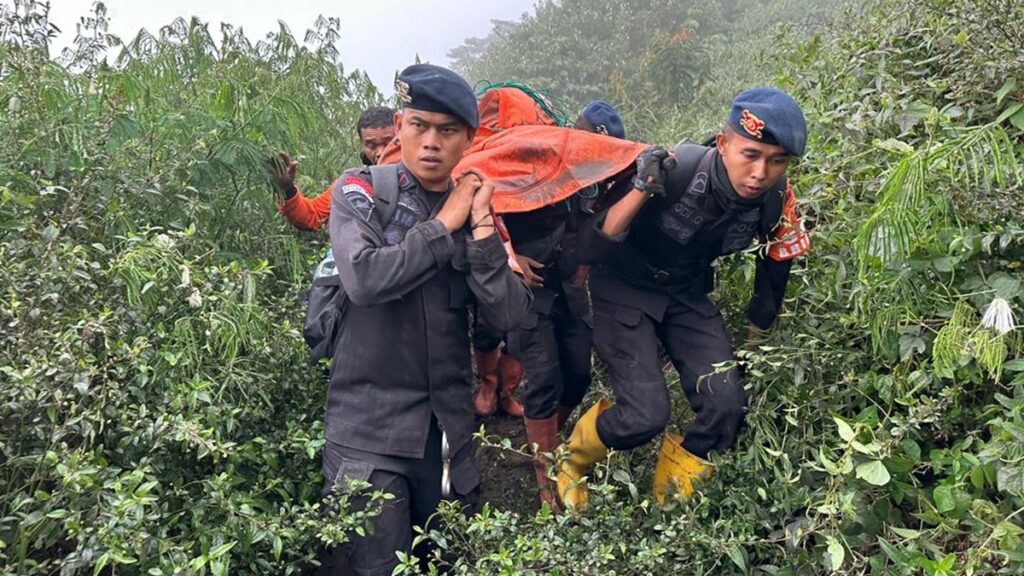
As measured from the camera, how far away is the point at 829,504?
2357 mm

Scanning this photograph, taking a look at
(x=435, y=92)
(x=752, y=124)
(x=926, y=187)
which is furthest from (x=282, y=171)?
(x=926, y=187)

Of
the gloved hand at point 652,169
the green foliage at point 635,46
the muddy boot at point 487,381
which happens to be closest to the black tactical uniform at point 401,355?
the gloved hand at point 652,169

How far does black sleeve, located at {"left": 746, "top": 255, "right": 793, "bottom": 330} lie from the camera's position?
3.17 m

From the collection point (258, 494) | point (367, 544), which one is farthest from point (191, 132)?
point (367, 544)

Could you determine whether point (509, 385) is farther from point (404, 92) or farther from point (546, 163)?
point (404, 92)

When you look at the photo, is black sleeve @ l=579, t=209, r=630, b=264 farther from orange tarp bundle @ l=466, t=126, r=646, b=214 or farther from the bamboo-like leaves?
the bamboo-like leaves

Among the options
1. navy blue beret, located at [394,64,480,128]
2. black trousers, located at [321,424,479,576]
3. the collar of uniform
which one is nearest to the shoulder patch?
the collar of uniform

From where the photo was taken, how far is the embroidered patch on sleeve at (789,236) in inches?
121

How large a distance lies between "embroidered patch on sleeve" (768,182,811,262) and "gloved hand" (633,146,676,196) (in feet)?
1.70

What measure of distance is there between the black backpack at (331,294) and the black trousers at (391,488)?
365 mm

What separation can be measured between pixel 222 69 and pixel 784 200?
2.86 meters

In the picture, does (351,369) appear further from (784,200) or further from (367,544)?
(784,200)

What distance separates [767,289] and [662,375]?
1.88ft

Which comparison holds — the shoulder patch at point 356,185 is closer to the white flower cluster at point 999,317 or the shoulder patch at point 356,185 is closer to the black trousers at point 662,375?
the black trousers at point 662,375
